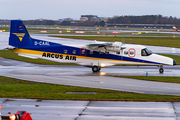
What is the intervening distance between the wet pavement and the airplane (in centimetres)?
1298

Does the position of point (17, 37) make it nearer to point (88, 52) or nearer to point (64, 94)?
point (88, 52)

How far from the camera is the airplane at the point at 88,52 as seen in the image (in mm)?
29422

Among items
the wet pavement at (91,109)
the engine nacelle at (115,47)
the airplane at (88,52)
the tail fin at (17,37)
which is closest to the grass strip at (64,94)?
the wet pavement at (91,109)

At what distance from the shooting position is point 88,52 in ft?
98.2

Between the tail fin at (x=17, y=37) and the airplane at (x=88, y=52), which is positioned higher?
the tail fin at (x=17, y=37)

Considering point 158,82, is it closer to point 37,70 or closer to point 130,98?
point 130,98

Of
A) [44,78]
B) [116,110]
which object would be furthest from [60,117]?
[44,78]

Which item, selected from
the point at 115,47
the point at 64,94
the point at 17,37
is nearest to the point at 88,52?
the point at 115,47

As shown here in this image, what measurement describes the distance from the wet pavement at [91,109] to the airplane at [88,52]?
13.0 meters

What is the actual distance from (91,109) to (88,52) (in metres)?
15.0

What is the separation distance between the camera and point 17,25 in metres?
30.5

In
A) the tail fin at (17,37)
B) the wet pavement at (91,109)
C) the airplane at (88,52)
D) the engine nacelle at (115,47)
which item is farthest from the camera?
the tail fin at (17,37)

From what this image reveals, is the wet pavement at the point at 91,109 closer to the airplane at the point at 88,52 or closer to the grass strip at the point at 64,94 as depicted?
the grass strip at the point at 64,94

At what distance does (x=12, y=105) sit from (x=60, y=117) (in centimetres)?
370
